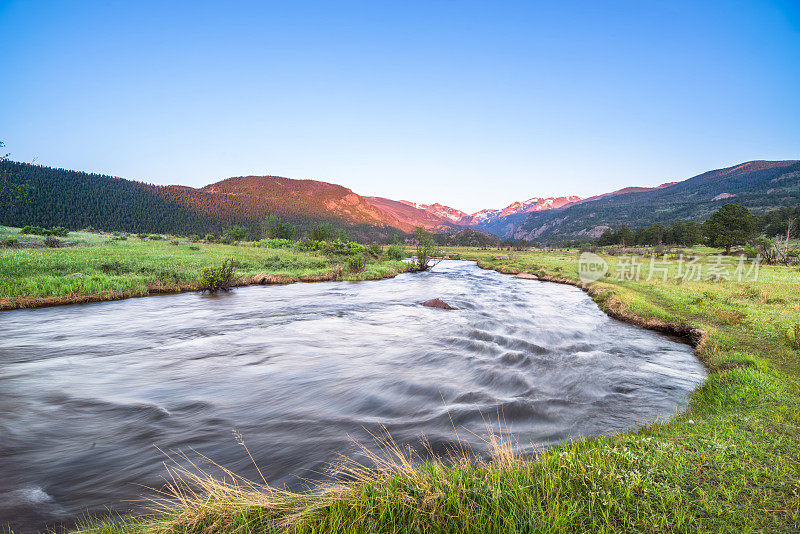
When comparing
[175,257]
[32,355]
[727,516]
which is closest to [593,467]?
[727,516]

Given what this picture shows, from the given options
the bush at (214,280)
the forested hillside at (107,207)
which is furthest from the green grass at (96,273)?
the forested hillside at (107,207)

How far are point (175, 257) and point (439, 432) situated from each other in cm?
3762

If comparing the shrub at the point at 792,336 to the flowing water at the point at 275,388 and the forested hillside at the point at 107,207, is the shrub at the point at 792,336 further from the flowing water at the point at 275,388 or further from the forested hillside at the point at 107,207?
the forested hillside at the point at 107,207

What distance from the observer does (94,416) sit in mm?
7938

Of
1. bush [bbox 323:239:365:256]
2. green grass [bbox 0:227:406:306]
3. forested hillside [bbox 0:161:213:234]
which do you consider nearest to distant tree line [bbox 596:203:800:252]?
bush [bbox 323:239:365:256]

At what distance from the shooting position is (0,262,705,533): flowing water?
247 inches

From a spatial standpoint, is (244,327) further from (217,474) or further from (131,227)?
(131,227)

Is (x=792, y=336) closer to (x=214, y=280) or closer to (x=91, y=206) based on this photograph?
(x=214, y=280)

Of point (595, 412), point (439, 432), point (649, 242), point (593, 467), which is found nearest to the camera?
point (593, 467)

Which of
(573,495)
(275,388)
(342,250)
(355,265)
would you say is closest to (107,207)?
(342,250)

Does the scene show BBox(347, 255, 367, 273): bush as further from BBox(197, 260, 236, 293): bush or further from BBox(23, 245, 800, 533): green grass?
BBox(23, 245, 800, 533): green grass

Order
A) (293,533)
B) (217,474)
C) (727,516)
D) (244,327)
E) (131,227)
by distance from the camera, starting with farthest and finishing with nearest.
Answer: (131,227)
(244,327)
(217,474)
(727,516)
(293,533)

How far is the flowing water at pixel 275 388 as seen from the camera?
6.26 meters

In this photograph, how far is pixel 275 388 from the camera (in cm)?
999
